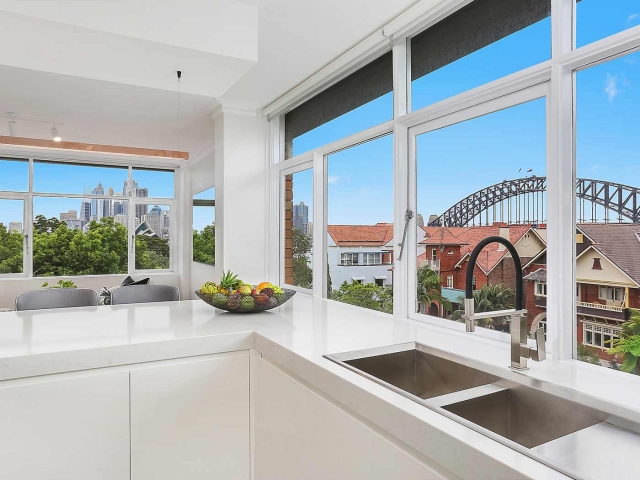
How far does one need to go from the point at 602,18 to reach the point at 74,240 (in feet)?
22.1

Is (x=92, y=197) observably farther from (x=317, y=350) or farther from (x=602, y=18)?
(x=602, y=18)

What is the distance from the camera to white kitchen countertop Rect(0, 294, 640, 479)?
87cm

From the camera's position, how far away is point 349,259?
9.57 feet

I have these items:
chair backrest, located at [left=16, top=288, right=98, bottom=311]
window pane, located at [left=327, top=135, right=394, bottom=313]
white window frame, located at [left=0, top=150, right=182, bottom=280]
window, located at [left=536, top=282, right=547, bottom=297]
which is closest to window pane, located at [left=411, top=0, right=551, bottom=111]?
window pane, located at [left=327, top=135, right=394, bottom=313]

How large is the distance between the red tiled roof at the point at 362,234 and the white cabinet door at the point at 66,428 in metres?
1.55

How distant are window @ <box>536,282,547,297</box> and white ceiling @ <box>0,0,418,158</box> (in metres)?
1.46

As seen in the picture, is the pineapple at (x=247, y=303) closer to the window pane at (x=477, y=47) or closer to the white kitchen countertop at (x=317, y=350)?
the white kitchen countertop at (x=317, y=350)

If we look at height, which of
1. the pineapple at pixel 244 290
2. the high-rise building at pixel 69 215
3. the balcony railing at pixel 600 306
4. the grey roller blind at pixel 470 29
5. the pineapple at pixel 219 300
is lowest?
the pineapple at pixel 219 300

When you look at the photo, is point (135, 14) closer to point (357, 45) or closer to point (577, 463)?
point (357, 45)

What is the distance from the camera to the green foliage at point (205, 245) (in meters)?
5.53

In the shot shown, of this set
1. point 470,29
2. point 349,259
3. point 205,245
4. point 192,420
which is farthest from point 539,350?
point 205,245

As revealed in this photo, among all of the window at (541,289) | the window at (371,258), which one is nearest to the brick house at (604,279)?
the window at (541,289)

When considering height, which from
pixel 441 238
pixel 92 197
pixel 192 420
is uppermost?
pixel 92 197

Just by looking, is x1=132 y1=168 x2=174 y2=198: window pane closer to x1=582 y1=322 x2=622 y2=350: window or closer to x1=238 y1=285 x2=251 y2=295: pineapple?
x1=238 y1=285 x2=251 y2=295: pineapple
